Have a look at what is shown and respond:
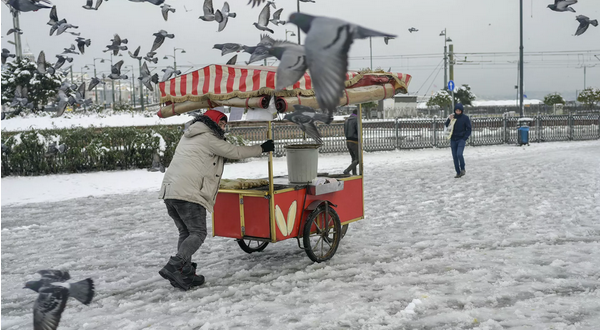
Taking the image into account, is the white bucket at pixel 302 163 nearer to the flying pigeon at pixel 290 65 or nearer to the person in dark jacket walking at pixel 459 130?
the flying pigeon at pixel 290 65

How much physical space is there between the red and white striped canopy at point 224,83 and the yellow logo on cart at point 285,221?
51.7 inches

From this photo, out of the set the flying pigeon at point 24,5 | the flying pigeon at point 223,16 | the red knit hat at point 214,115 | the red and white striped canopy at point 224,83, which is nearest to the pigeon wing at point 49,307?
the flying pigeon at point 24,5

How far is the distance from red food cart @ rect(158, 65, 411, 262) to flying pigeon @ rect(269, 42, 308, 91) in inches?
122

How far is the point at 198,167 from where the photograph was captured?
5578 mm

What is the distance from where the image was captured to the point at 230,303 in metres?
5.11

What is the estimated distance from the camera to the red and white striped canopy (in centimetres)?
557

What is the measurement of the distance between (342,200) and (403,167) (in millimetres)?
10572

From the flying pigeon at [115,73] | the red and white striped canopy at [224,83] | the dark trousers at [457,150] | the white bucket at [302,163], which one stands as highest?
the flying pigeon at [115,73]

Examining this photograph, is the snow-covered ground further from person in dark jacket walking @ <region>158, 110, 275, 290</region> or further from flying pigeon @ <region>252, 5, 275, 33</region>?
flying pigeon @ <region>252, 5, 275, 33</region>

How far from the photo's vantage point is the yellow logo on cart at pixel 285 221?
5964 millimetres

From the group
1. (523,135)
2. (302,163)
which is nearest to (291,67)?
(302,163)

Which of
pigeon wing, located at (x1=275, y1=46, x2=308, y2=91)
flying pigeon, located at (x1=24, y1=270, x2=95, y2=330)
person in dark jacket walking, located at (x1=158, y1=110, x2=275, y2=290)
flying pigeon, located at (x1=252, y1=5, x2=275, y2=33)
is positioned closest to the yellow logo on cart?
person in dark jacket walking, located at (x1=158, y1=110, x2=275, y2=290)

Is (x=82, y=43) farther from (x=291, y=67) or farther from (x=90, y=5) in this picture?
(x=291, y=67)

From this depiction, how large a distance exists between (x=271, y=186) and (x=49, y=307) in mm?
2823
